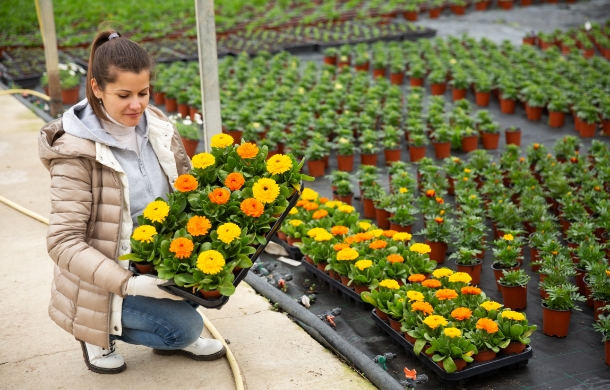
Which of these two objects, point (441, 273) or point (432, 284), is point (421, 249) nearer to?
point (441, 273)

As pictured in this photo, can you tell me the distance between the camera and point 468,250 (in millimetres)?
4477

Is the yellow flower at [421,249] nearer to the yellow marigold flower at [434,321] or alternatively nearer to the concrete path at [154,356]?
the yellow marigold flower at [434,321]

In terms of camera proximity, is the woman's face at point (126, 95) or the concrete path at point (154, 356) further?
the concrete path at point (154, 356)

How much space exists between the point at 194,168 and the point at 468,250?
2100 mm

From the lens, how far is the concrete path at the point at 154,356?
3.22m

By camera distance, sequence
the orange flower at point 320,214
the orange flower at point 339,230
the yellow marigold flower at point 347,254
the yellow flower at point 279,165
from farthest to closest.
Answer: the orange flower at point 320,214 < the orange flower at point 339,230 < the yellow marigold flower at point 347,254 < the yellow flower at point 279,165

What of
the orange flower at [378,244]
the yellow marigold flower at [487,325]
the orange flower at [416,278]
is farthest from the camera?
the orange flower at [378,244]

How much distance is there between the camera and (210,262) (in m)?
2.69

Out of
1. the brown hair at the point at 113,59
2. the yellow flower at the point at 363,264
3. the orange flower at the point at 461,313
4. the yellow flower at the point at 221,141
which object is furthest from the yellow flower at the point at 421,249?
the brown hair at the point at 113,59

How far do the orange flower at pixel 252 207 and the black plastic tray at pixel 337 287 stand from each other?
1.45 m

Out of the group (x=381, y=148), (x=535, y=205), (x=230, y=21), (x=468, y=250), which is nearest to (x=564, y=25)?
(x=230, y=21)

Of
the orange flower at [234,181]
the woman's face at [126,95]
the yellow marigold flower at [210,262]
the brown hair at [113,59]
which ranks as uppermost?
the brown hair at [113,59]

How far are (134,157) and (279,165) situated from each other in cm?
63

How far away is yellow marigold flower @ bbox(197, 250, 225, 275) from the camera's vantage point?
2680mm
